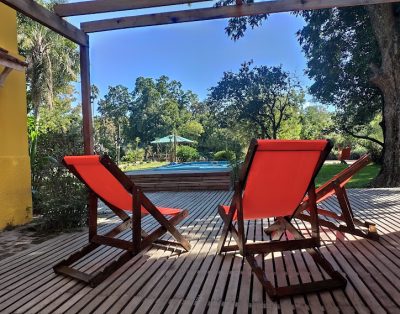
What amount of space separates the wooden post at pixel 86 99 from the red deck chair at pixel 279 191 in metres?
2.85

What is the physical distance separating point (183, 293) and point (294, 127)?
1982 centimetres

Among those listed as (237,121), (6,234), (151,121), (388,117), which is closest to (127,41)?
(151,121)

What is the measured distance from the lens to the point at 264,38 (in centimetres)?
3269

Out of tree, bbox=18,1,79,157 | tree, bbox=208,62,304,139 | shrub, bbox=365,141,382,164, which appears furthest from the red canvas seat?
tree, bbox=18,1,79,157

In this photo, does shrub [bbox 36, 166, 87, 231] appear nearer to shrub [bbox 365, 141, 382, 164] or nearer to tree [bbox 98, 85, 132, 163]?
shrub [bbox 365, 141, 382, 164]

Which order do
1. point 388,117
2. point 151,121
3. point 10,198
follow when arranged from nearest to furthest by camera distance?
point 10,198 < point 388,117 < point 151,121

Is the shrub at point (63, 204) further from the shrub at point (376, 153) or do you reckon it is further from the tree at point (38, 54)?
the shrub at point (376, 153)

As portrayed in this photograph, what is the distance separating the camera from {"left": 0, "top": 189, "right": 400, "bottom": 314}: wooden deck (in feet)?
7.58

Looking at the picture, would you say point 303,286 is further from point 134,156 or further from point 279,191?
point 134,156

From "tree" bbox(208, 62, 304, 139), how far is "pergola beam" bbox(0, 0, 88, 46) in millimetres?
14335

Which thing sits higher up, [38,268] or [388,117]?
[388,117]

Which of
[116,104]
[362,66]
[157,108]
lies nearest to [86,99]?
[362,66]

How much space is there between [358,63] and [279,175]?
11.5 metres

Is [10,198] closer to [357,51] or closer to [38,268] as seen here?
[38,268]
